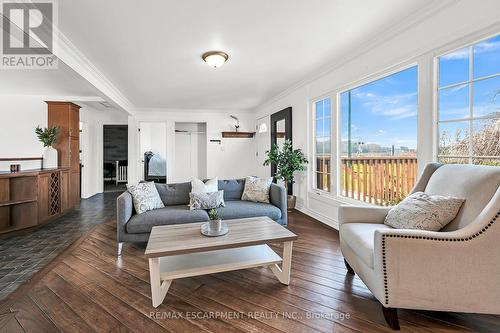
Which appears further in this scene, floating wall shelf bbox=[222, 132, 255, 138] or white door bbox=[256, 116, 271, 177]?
floating wall shelf bbox=[222, 132, 255, 138]

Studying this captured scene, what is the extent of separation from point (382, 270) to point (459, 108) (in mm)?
1697

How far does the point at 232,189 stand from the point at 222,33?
2.13m

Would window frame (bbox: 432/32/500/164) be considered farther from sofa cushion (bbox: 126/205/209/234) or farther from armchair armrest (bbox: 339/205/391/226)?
sofa cushion (bbox: 126/205/209/234)

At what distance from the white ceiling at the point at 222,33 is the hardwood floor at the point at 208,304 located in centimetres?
242

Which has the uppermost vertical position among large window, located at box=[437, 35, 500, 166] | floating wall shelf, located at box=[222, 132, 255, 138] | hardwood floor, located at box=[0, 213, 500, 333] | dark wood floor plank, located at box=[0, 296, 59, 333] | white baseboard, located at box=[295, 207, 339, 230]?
floating wall shelf, located at box=[222, 132, 255, 138]

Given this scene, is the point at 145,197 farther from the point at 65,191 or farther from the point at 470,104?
the point at 470,104

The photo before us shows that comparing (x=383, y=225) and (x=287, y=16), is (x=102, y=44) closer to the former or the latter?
(x=287, y=16)

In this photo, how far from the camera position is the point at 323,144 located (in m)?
4.01

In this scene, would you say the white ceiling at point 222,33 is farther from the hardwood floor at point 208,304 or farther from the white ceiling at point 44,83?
the hardwood floor at point 208,304

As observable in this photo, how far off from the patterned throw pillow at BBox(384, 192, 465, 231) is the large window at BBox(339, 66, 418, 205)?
1.37 metres

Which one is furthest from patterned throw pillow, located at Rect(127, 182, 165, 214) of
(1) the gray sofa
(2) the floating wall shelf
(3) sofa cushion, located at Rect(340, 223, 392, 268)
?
(2) the floating wall shelf

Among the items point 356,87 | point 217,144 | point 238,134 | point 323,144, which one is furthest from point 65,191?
point 356,87

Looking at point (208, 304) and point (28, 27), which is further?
point (28, 27)

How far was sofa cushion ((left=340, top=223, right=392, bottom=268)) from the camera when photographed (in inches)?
65.5
